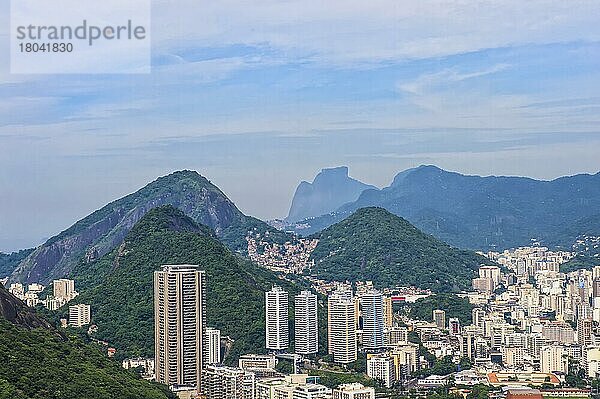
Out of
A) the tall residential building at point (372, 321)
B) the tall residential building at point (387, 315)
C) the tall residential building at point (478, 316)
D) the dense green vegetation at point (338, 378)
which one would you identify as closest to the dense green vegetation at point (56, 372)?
the dense green vegetation at point (338, 378)

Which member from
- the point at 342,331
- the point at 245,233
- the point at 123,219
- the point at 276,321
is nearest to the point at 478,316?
the point at 342,331

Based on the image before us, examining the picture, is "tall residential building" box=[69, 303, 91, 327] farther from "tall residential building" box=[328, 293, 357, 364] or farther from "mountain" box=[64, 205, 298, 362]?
"tall residential building" box=[328, 293, 357, 364]

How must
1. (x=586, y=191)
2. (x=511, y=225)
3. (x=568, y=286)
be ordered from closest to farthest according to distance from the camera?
1. (x=568, y=286)
2. (x=511, y=225)
3. (x=586, y=191)

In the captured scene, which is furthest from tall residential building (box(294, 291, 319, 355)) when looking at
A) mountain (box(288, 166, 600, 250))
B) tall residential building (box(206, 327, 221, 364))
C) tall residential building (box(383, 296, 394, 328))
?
mountain (box(288, 166, 600, 250))

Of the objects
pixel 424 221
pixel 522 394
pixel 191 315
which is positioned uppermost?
pixel 424 221

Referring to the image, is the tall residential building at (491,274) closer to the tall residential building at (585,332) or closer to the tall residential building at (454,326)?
the tall residential building at (454,326)

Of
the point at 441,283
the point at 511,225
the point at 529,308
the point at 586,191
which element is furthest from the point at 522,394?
the point at 586,191

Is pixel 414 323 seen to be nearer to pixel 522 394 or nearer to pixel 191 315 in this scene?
pixel 522 394
